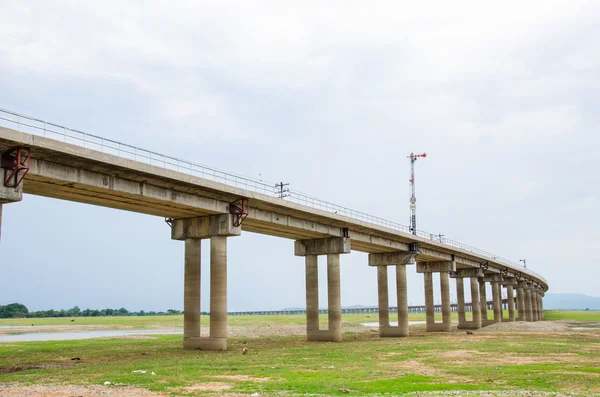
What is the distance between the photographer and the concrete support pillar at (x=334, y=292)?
5422cm

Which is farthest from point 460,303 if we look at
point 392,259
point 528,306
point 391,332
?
point 528,306

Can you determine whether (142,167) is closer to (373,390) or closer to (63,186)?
(63,186)

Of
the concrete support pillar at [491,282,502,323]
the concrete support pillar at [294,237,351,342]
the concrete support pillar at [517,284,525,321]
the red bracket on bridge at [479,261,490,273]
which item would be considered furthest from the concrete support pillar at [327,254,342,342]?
the concrete support pillar at [517,284,525,321]

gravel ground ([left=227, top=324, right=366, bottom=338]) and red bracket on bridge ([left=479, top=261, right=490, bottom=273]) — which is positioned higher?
red bracket on bridge ([left=479, top=261, right=490, bottom=273])

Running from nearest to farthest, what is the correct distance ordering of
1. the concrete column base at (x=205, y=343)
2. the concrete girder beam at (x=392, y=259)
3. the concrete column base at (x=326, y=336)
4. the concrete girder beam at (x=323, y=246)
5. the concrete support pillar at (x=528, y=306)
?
the concrete column base at (x=205, y=343)
the concrete column base at (x=326, y=336)
the concrete girder beam at (x=323, y=246)
the concrete girder beam at (x=392, y=259)
the concrete support pillar at (x=528, y=306)

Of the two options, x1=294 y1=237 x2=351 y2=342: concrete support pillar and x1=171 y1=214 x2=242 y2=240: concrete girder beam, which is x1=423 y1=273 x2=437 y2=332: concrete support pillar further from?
x1=171 y1=214 x2=242 y2=240: concrete girder beam

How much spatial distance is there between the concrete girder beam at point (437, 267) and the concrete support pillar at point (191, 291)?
45414 mm

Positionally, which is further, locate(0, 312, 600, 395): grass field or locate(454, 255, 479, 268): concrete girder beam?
locate(454, 255, 479, 268): concrete girder beam

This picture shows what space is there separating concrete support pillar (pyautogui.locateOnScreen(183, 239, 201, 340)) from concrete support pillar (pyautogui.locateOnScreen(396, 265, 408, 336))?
2865cm

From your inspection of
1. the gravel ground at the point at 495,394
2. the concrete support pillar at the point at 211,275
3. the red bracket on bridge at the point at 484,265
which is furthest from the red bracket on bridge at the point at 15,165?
the red bracket on bridge at the point at 484,265

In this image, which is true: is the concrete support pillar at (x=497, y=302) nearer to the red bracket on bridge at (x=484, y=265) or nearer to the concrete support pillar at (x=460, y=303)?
the red bracket on bridge at (x=484, y=265)

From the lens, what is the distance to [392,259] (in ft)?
226

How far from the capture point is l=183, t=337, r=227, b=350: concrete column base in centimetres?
4091

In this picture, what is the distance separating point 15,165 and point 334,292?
33.2 m
